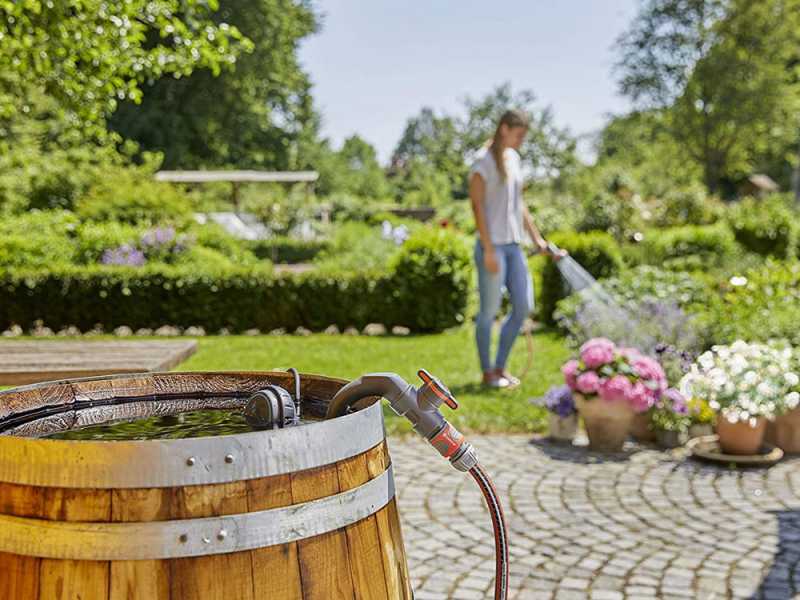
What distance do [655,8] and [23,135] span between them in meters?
30.1

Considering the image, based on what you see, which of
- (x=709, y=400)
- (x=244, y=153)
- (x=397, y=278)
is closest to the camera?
(x=709, y=400)

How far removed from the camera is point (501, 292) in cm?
655

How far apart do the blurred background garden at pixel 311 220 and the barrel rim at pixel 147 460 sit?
14.7 ft

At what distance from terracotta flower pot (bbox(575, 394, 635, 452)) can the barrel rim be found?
13.3ft

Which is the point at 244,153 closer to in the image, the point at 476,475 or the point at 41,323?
the point at 41,323

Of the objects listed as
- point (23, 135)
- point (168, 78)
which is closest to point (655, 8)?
point (168, 78)

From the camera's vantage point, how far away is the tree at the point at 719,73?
3747cm

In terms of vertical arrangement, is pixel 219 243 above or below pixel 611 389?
above

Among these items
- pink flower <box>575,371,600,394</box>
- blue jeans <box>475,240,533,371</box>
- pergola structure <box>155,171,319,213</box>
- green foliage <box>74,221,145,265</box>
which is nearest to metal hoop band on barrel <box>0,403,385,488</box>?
pink flower <box>575,371,600,394</box>

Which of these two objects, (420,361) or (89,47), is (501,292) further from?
(89,47)

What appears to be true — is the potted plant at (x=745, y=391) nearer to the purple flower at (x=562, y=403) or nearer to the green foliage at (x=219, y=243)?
the purple flower at (x=562, y=403)

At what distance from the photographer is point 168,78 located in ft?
108

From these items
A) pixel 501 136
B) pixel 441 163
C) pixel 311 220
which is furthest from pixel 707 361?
pixel 441 163

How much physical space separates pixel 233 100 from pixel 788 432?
31130 millimetres
